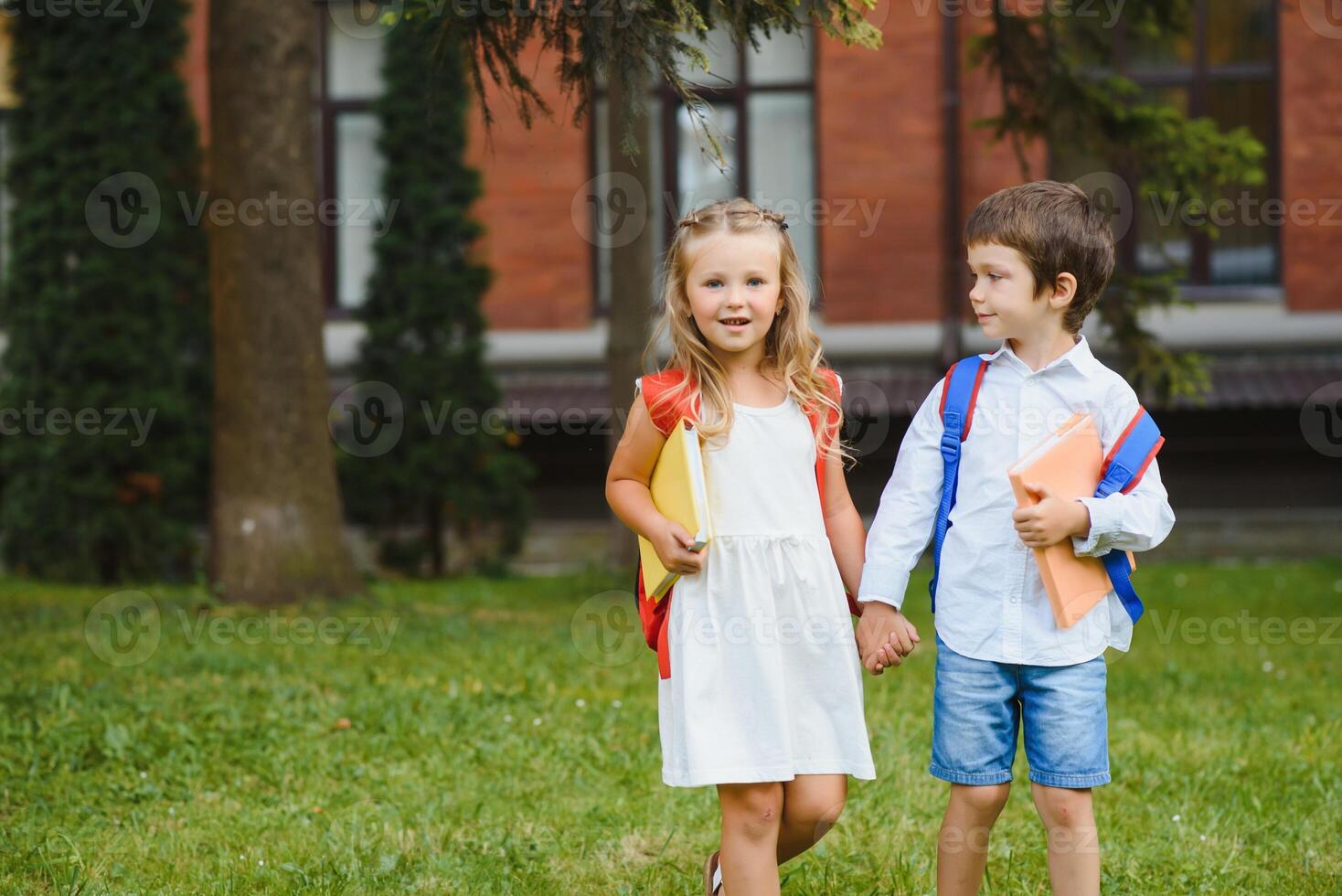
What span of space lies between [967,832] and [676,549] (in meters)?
0.82

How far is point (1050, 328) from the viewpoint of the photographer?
2.80 meters

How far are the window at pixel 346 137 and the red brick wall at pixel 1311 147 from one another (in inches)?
301

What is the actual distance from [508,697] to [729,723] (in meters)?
2.62

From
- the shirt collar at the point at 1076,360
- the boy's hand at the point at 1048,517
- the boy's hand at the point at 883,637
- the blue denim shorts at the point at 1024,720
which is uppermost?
the shirt collar at the point at 1076,360

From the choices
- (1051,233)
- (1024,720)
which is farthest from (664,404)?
(1024,720)

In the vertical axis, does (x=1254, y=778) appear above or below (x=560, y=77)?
below

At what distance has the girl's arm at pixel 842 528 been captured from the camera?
9.65ft

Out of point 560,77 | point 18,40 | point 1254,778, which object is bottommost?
point 1254,778

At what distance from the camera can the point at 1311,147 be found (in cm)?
1097

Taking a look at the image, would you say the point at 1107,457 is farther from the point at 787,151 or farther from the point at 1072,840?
the point at 787,151

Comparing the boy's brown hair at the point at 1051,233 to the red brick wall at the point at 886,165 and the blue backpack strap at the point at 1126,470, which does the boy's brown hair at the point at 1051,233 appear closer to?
the blue backpack strap at the point at 1126,470

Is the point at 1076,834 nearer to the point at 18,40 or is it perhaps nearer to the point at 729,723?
the point at 729,723

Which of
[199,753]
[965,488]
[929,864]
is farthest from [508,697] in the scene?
[965,488]

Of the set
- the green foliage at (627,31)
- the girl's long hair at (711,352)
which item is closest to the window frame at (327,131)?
the green foliage at (627,31)
